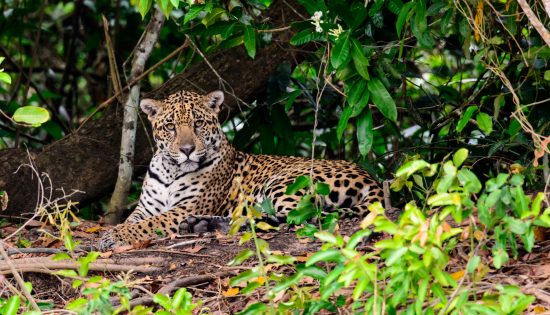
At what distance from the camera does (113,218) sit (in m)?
8.97

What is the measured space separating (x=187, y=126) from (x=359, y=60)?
287 cm

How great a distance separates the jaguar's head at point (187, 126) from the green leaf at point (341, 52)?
9.21ft

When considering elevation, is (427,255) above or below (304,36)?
below

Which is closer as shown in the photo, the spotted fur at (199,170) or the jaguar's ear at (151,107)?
the spotted fur at (199,170)

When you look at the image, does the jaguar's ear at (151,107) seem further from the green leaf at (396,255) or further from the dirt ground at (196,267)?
the green leaf at (396,255)

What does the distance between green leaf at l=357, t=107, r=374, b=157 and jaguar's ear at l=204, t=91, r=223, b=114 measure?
2.62 meters

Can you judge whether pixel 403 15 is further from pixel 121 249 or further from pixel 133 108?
pixel 133 108

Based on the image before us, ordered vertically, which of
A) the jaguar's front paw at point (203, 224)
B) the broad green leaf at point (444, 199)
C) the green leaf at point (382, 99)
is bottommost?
the jaguar's front paw at point (203, 224)

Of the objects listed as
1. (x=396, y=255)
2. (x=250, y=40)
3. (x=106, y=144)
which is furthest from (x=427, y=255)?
(x=106, y=144)

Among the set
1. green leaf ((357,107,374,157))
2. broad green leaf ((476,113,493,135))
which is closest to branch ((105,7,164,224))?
green leaf ((357,107,374,157))

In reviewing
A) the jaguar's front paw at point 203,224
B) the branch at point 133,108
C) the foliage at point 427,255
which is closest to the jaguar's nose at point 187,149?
the branch at point 133,108

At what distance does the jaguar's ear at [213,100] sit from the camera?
866 cm

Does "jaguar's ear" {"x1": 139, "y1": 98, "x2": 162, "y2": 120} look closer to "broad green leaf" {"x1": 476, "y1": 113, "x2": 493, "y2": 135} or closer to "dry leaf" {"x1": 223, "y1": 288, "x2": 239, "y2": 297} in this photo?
"dry leaf" {"x1": 223, "y1": 288, "x2": 239, "y2": 297}

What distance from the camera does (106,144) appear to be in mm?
8875
